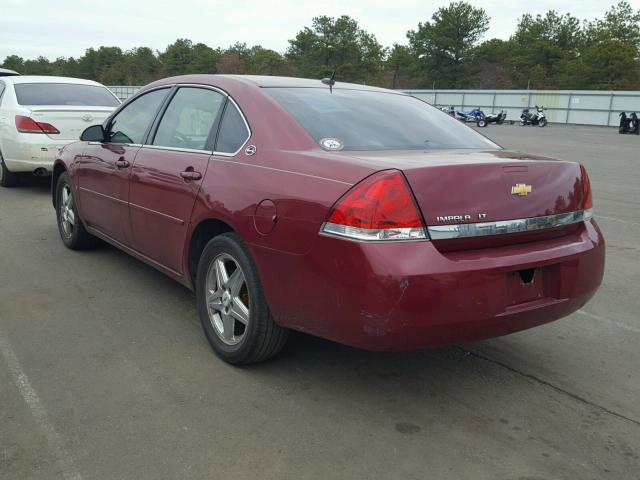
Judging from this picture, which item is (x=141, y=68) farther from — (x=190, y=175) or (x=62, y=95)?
(x=190, y=175)

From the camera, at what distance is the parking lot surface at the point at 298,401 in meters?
2.56

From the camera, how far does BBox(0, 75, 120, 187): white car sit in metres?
8.48

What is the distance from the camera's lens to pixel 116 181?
457 cm

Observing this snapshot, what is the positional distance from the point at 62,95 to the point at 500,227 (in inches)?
318

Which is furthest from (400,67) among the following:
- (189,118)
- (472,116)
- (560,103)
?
(189,118)

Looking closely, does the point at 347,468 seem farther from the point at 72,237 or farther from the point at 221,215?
the point at 72,237

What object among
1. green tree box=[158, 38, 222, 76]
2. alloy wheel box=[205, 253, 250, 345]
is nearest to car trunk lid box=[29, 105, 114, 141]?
alloy wheel box=[205, 253, 250, 345]

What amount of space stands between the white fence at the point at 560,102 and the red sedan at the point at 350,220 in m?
34.0

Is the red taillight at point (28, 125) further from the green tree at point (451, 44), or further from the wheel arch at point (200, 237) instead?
the green tree at point (451, 44)

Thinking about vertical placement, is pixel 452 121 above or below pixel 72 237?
above

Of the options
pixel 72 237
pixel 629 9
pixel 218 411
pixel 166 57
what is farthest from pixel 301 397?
pixel 166 57

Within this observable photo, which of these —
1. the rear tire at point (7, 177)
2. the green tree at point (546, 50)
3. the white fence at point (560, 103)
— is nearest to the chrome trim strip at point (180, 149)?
the rear tire at point (7, 177)

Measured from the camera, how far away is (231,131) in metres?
3.60

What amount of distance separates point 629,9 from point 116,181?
80.8 m
